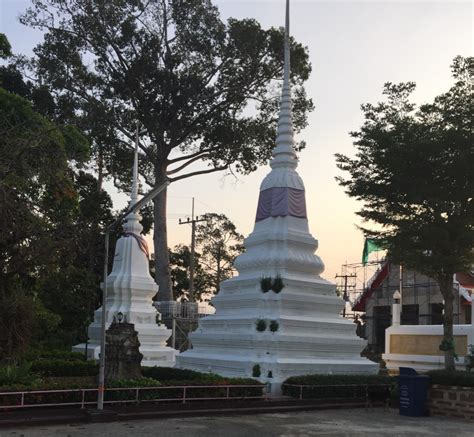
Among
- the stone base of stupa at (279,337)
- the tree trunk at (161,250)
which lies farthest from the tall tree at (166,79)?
the stone base of stupa at (279,337)

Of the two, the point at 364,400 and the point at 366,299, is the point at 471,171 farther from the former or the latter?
the point at 366,299

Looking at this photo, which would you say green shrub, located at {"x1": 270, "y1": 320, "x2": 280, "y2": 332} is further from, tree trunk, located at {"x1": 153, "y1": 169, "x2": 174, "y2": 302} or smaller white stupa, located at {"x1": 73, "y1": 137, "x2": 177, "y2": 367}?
tree trunk, located at {"x1": 153, "y1": 169, "x2": 174, "y2": 302}

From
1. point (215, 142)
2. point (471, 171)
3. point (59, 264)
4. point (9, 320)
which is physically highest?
point (215, 142)

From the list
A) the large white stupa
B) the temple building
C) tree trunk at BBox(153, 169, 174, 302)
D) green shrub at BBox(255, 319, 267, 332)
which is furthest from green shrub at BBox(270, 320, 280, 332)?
the temple building

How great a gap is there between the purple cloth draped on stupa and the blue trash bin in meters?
8.88

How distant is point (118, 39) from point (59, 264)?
21.2 m

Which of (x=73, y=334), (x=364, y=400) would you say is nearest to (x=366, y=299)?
(x=73, y=334)

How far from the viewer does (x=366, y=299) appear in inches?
2199

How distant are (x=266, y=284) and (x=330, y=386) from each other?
485cm

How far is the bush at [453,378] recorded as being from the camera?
51.2 feet

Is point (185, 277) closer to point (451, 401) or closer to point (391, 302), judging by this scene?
point (391, 302)

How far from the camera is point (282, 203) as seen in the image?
2336 cm

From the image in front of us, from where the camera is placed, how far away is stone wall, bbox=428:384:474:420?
15375 millimetres

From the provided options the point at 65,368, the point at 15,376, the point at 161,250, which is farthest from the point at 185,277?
the point at 15,376
